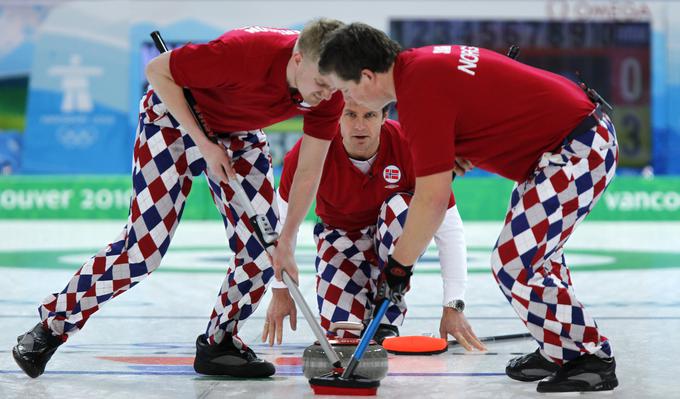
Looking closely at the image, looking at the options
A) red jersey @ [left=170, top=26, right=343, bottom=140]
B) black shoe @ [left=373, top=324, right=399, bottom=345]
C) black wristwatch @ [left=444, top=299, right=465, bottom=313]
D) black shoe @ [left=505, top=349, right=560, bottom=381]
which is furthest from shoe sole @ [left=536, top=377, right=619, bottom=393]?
red jersey @ [left=170, top=26, right=343, bottom=140]

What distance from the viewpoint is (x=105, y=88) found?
12727 mm

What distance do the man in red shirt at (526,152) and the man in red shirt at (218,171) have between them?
1.04 feet

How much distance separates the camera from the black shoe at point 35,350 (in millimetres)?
2672

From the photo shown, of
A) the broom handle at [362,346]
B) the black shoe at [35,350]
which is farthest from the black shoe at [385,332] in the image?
the black shoe at [35,350]

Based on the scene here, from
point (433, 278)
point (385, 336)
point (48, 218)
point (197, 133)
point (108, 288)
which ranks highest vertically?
point (197, 133)

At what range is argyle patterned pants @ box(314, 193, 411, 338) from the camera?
3.22 meters

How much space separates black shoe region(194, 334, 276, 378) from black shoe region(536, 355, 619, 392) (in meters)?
0.80

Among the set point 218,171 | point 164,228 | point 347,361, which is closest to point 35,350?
point 164,228

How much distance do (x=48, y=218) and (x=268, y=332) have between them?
290 inches

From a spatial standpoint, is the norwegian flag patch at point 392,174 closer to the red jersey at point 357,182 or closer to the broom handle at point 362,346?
the red jersey at point 357,182

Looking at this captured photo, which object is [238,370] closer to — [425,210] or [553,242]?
[425,210]

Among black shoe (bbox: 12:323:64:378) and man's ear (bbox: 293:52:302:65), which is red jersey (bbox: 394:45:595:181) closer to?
man's ear (bbox: 293:52:302:65)

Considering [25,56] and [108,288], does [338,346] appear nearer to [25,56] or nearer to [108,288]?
[108,288]

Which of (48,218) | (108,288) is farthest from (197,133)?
(48,218)
